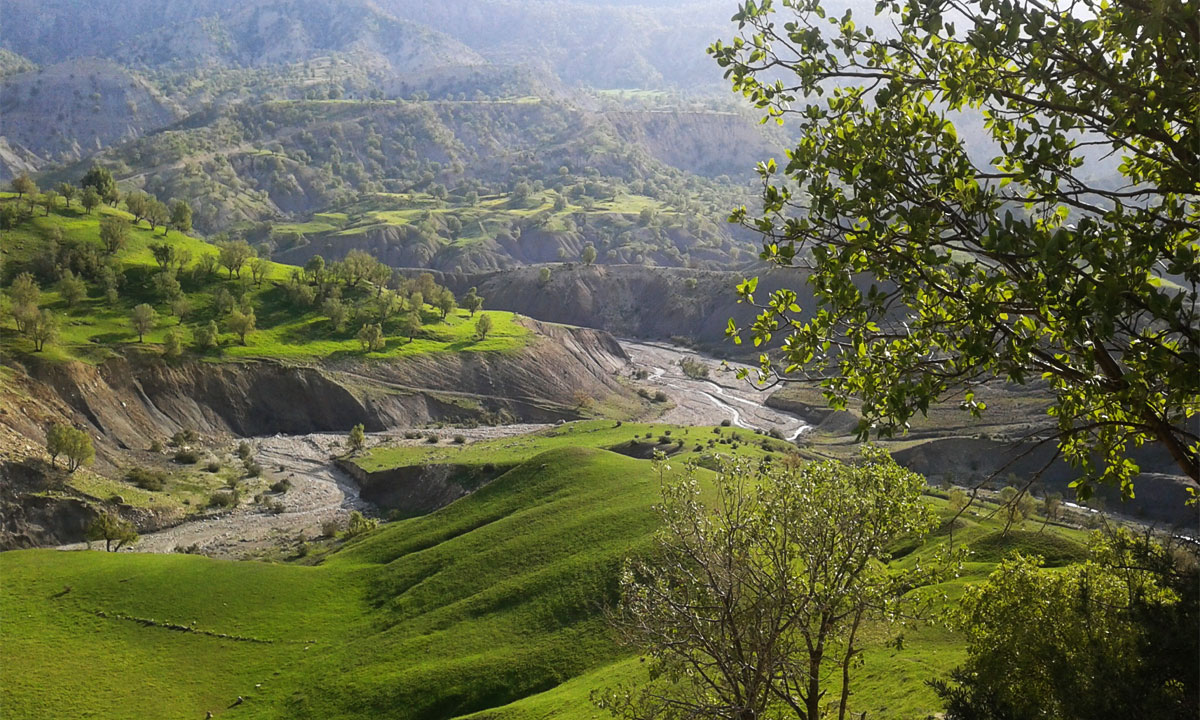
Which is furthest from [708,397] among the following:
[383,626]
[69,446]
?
[383,626]

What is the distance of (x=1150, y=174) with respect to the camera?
895 cm

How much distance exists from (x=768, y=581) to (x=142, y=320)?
92.8 meters

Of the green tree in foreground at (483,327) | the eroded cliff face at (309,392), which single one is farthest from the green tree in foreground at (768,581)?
the green tree in foreground at (483,327)

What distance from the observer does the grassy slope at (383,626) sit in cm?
3469

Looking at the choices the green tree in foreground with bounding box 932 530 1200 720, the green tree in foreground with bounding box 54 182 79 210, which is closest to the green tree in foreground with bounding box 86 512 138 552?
the green tree in foreground with bounding box 932 530 1200 720

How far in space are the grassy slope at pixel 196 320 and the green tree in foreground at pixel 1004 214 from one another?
89298 mm

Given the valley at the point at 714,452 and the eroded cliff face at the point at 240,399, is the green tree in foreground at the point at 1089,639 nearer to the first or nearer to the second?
the valley at the point at 714,452

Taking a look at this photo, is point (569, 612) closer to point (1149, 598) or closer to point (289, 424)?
point (1149, 598)

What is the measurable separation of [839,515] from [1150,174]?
894cm

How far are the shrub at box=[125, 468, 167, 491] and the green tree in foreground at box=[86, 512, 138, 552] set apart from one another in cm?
797

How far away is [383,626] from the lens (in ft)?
141

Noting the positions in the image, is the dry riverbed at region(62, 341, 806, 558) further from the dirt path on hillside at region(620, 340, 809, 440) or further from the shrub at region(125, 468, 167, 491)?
the shrub at region(125, 468, 167, 491)

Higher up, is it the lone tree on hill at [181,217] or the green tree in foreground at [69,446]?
the lone tree on hill at [181,217]

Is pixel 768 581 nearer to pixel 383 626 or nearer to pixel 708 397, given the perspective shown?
pixel 383 626
